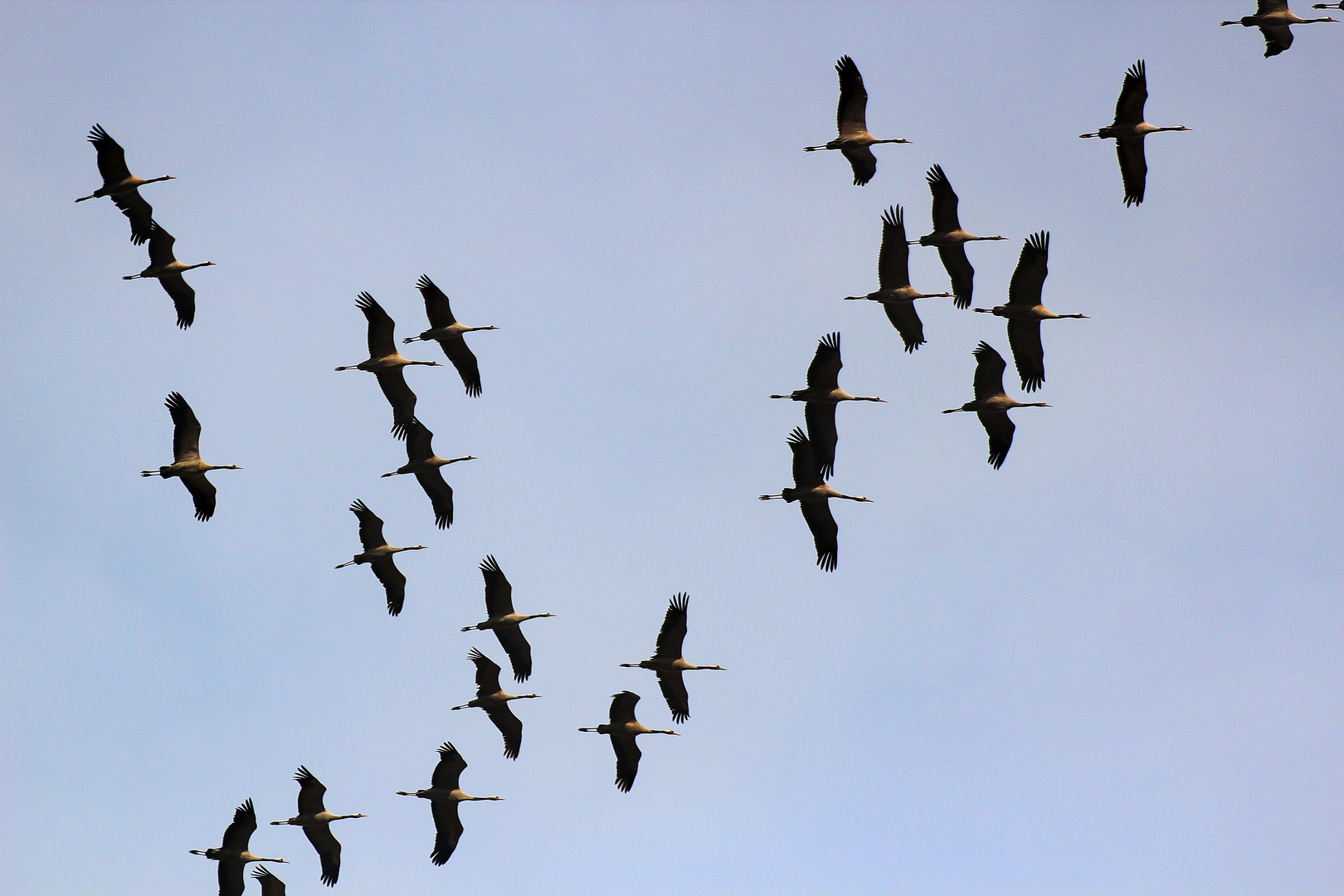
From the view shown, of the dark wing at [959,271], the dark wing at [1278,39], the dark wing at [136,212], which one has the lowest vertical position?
the dark wing at [959,271]

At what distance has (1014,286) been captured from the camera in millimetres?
39969

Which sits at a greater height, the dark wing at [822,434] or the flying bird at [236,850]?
the dark wing at [822,434]

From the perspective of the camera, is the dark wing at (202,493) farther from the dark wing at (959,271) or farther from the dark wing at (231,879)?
the dark wing at (959,271)

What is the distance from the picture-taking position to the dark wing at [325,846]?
4488cm

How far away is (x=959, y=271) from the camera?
133ft

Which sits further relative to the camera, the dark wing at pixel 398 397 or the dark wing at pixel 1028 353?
the dark wing at pixel 398 397

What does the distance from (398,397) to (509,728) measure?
9.01 metres

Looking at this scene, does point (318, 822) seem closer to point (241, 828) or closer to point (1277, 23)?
point (241, 828)

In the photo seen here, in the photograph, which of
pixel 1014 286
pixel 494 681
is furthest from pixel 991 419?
pixel 494 681

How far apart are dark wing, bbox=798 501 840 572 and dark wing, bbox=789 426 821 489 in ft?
2.14

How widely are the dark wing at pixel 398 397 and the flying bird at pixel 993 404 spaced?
13.0 metres

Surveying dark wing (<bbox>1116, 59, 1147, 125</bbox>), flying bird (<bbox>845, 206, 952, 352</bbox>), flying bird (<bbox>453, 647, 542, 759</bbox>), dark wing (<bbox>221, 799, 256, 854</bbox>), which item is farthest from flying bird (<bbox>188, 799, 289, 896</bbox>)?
dark wing (<bbox>1116, 59, 1147, 125</bbox>)

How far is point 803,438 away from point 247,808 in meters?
16.4

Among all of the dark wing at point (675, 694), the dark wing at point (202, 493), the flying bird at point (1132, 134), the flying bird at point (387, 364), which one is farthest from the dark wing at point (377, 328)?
the flying bird at point (1132, 134)
